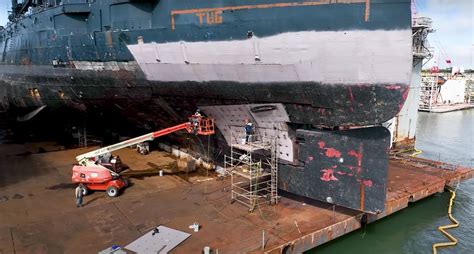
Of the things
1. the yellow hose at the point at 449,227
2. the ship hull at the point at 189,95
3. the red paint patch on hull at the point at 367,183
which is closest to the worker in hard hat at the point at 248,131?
the ship hull at the point at 189,95

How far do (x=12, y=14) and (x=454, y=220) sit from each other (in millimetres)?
32921

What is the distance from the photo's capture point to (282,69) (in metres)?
9.77

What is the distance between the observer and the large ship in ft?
28.8

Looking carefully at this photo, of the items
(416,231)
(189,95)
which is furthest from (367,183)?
(189,95)

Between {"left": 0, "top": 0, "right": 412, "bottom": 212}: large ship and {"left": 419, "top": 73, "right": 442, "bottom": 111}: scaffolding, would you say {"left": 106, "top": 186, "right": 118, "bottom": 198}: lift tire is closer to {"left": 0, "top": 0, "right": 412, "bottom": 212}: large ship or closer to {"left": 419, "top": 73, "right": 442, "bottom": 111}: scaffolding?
{"left": 0, "top": 0, "right": 412, "bottom": 212}: large ship

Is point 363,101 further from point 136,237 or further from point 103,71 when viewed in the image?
point 103,71

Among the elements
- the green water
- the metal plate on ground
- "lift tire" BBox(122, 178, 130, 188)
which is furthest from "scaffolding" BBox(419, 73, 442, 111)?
the metal plate on ground

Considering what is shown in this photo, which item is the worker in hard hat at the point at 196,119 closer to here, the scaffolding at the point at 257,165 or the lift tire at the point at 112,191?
the scaffolding at the point at 257,165

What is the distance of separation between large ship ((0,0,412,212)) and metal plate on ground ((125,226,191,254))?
12.4 ft

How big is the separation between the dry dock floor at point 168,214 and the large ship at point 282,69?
131 centimetres

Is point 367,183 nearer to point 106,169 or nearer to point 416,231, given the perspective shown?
point 416,231

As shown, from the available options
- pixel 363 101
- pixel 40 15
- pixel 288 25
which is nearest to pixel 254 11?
pixel 288 25

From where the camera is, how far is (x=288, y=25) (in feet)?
30.4

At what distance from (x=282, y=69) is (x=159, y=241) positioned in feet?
18.8
